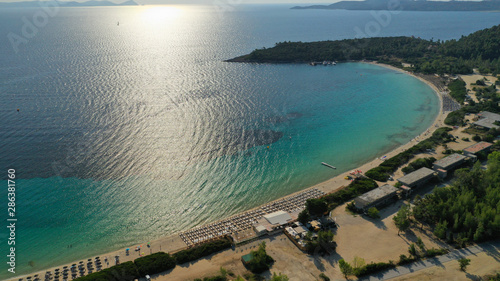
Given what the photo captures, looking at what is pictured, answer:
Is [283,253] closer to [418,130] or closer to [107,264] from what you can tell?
[107,264]

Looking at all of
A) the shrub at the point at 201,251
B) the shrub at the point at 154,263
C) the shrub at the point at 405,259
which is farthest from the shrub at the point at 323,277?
the shrub at the point at 154,263

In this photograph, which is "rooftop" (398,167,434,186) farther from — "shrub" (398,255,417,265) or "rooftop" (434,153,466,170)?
"shrub" (398,255,417,265)

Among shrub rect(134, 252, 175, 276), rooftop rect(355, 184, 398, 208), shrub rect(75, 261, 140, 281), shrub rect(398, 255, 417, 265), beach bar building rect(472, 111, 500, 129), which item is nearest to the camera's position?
shrub rect(75, 261, 140, 281)

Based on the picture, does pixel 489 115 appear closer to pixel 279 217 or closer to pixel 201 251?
pixel 279 217

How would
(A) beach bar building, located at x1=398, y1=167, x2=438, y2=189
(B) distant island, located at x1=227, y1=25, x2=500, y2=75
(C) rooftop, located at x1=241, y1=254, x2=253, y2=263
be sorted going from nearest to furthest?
(C) rooftop, located at x1=241, y1=254, x2=253, y2=263, (A) beach bar building, located at x1=398, y1=167, x2=438, y2=189, (B) distant island, located at x1=227, y1=25, x2=500, y2=75

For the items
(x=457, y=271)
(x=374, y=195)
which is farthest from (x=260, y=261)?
(x=457, y=271)

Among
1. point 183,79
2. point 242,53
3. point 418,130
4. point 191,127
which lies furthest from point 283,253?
point 242,53

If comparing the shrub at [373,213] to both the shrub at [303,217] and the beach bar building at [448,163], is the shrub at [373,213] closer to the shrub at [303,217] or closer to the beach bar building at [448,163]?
the shrub at [303,217]

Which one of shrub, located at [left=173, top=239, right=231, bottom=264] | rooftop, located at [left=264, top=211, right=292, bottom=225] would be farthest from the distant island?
shrub, located at [left=173, top=239, right=231, bottom=264]

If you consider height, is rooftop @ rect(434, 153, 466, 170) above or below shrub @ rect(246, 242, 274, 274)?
above
